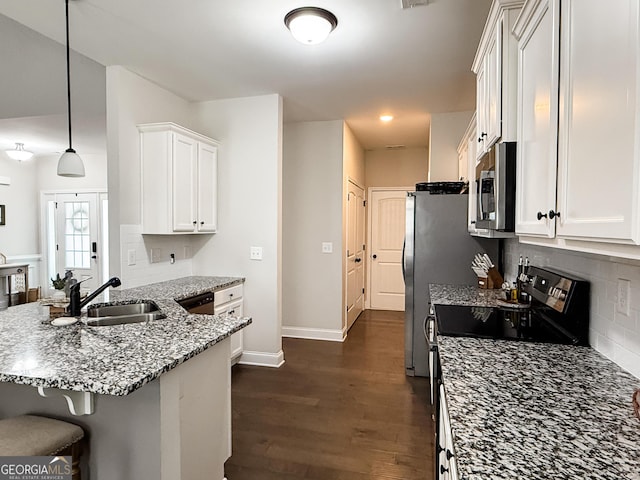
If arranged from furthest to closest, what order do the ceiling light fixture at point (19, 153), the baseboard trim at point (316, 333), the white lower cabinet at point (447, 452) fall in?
the ceiling light fixture at point (19, 153) < the baseboard trim at point (316, 333) < the white lower cabinet at point (447, 452)

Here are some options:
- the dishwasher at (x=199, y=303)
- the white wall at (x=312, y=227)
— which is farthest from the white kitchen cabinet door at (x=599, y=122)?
the white wall at (x=312, y=227)

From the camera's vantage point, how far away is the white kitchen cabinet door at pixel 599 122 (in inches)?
30.7

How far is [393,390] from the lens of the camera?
3.20 m

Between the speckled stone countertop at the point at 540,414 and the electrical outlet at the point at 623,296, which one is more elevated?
the electrical outlet at the point at 623,296

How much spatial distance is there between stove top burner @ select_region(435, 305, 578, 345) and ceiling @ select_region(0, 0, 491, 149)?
1778mm

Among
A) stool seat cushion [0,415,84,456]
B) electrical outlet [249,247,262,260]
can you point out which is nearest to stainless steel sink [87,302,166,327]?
stool seat cushion [0,415,84,456]

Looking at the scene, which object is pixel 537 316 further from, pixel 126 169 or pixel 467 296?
pixel 126 169

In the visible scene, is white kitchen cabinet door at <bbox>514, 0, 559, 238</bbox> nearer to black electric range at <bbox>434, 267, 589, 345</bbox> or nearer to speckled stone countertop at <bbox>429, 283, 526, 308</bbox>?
black electric range at <bbox>434, 267, 589, 345</bbox>

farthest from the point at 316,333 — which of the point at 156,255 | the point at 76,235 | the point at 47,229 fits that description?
the point at 47,229

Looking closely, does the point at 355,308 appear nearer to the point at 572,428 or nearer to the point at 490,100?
the point at 490,100

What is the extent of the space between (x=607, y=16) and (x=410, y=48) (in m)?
2.04

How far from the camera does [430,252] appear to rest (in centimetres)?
348

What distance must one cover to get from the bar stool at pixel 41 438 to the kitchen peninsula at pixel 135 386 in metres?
0.10

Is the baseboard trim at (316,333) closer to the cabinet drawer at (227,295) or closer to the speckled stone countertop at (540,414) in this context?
the cabinet drawer at (227,295)
